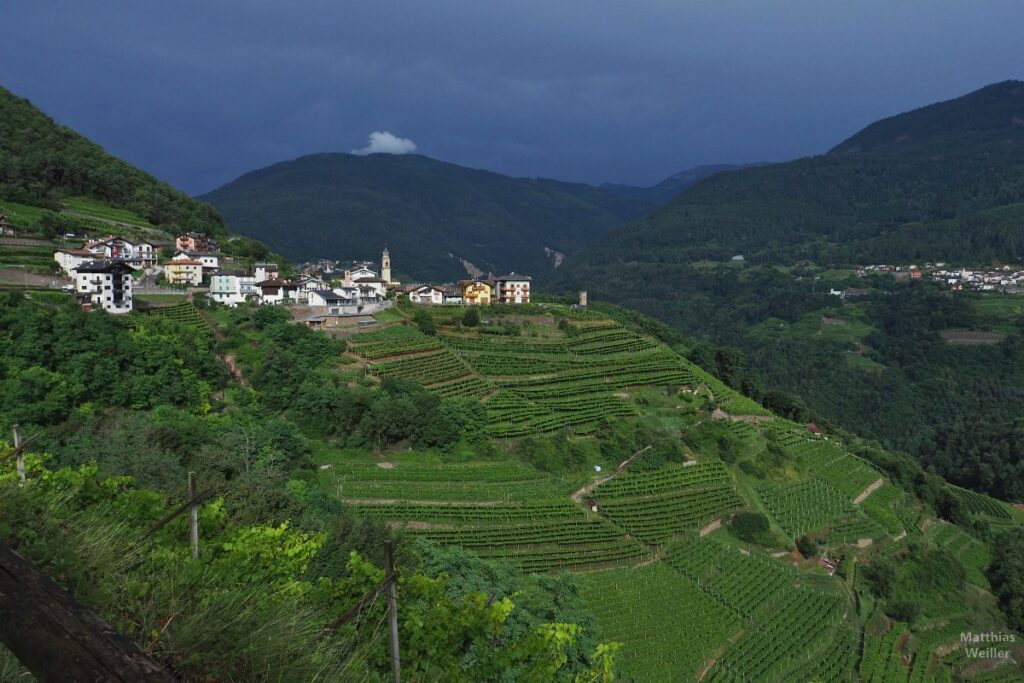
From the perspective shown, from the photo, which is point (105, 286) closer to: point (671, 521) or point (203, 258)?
point (203, 258)

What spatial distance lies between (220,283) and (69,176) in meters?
24.9

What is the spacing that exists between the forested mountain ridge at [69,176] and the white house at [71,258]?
12607 mm

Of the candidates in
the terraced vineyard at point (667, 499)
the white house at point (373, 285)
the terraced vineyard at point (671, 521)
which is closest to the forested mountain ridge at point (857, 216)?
the white house at point (373, 285)

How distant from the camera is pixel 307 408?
29062mm

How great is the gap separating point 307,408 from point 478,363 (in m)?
10.8

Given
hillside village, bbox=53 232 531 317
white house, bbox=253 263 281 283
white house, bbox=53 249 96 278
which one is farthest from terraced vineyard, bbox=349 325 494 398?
white house, bbox=53 249 96 278

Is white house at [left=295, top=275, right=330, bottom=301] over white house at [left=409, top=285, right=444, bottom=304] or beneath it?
over

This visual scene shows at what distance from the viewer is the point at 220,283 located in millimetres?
41031

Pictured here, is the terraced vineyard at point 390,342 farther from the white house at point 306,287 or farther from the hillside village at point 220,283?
the white house at point 306,287

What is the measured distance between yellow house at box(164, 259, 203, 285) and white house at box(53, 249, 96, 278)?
15.7 feet

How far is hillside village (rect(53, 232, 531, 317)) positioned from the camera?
33.7m

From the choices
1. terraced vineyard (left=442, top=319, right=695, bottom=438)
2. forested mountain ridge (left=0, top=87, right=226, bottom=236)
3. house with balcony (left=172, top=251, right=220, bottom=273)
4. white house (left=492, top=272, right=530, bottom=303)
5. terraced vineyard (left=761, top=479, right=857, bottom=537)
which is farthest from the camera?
white house (left=492, top=272, right=530, bottom=303)

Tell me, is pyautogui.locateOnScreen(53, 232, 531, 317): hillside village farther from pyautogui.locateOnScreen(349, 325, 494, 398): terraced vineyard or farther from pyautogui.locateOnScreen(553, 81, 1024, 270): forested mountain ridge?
pyautogui.locateOnScreen(553, 81, 1024, 270): forested mountain ridge

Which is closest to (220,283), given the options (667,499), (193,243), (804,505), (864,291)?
(193,243)
